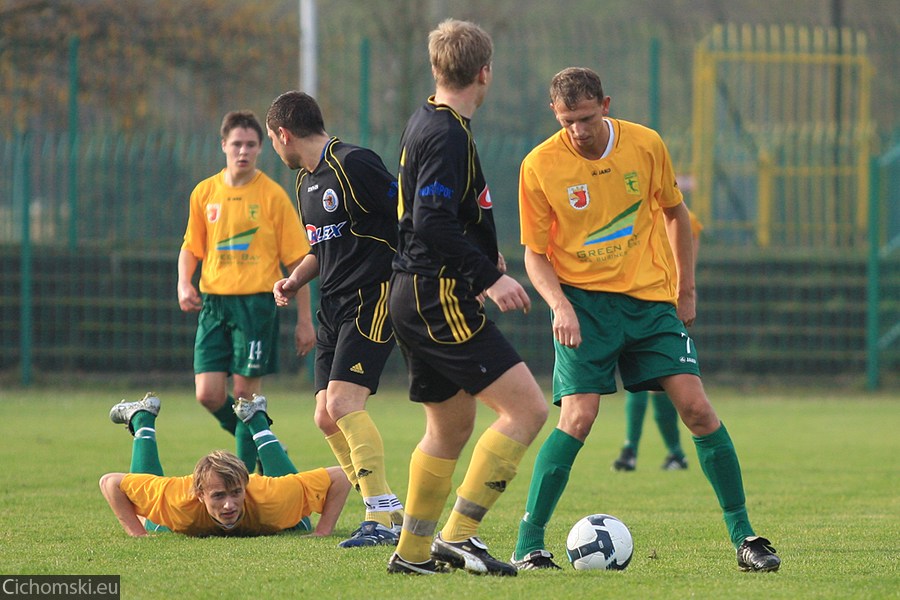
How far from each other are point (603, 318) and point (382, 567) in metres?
1.38

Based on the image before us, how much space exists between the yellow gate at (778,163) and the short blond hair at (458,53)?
1307 centimetres

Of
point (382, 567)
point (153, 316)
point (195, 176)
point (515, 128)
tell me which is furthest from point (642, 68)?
point (382, 567)

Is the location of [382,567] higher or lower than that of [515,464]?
lower

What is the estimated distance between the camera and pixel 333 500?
6379 mm

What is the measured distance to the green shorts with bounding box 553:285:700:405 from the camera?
5492 millimetres

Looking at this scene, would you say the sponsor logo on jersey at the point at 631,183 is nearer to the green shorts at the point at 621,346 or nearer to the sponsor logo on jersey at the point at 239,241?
the green shorts at the point at 621,346

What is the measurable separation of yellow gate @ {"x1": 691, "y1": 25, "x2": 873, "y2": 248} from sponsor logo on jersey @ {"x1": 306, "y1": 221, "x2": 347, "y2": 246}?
1196 cm

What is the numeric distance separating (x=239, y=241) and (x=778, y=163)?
11.0 m

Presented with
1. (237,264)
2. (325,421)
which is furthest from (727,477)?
(237,264)

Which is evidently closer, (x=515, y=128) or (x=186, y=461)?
(x=186, y=461)

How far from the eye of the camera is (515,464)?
16.0ft

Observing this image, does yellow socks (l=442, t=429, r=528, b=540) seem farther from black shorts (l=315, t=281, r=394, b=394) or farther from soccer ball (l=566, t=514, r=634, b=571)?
black shorts (l=315, t=281, r=394, b=394)

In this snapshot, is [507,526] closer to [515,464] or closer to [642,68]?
[515,464]

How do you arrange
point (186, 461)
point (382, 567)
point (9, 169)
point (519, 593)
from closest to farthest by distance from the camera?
1. point (519, 593)
2. point (382, 567)
3. point (186, 461)
4. point (9, 169)
